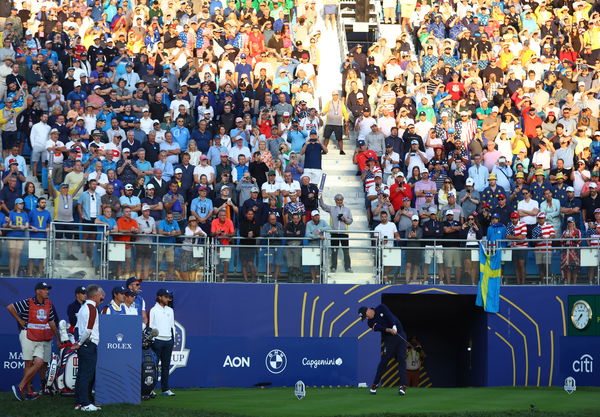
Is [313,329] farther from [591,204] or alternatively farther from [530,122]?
[530,122]

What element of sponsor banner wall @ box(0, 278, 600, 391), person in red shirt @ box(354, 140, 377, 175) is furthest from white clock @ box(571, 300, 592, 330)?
person in red shirt @ box(354, 140, 377, 175)

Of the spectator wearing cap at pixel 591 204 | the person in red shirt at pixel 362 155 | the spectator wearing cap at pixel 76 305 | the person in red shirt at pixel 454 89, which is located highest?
the person in red shirt at pixel 454 89

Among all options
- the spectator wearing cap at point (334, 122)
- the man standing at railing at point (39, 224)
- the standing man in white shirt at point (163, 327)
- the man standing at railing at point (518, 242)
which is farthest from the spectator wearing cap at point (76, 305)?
the spectator wearing cap at point (334, 122)

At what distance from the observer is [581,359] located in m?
24.1

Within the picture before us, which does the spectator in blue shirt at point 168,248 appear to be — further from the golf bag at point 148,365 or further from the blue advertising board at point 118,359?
the blue advertising board at point 118,359

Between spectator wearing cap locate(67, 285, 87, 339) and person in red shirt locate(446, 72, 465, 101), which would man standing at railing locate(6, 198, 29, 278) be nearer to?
spectator wearing cap locate(67, 285, 87, 339)

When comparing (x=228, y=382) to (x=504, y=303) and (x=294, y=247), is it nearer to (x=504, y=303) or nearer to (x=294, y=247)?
(x=294, y=247)

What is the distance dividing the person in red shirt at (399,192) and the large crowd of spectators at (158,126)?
1811 mm

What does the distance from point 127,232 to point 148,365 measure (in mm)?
5229

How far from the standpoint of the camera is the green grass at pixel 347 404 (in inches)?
663

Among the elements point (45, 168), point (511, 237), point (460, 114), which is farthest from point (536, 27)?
point (45, 168)

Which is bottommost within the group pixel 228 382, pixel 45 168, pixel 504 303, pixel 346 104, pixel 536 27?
pixel 228 382

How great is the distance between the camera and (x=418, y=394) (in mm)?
20172

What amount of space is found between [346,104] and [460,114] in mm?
3254
